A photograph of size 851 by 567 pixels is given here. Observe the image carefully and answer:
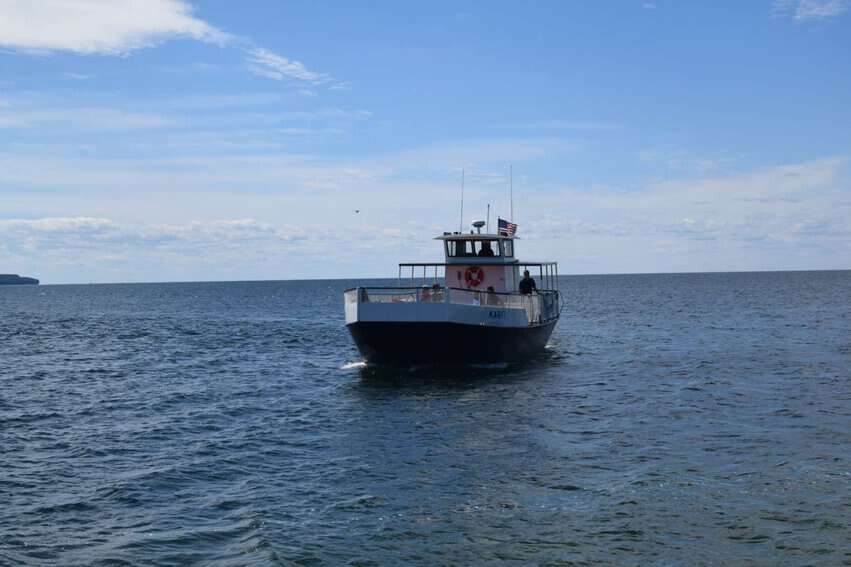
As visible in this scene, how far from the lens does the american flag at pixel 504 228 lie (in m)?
34.6

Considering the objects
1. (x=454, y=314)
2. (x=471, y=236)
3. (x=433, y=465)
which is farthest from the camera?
(x=471, y=236)

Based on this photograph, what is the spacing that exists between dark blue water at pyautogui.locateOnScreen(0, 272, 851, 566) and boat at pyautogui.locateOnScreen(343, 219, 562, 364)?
73 centimetres

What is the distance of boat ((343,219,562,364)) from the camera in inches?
1090

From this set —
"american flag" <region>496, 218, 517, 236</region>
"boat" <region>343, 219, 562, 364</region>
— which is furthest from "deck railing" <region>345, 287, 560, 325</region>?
"american flag" <region>496, 218, 517, 236</region>

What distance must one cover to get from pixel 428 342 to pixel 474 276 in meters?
6.85

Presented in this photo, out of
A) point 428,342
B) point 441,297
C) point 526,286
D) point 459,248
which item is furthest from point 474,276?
point 428,342

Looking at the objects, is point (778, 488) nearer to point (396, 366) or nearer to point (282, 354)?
point (396, 366)

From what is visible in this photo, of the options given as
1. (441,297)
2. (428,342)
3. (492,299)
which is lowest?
(428,342)

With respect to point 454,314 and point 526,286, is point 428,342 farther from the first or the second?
point 526,286

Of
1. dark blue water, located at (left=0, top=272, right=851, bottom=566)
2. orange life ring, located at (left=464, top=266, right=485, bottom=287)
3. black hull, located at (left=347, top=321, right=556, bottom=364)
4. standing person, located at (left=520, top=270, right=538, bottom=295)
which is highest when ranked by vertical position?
orange life ring, located at (left=464, top=266, right=485, bottom=287)

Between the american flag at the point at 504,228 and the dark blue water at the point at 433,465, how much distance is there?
570 cm

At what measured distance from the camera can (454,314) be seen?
2786 centimetres

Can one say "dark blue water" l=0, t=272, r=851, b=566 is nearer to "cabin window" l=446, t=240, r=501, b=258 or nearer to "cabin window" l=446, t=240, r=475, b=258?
"cabin window" l=446, t=240, r=501, b=258

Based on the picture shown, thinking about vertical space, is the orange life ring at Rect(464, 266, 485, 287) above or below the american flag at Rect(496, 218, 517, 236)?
below
